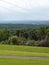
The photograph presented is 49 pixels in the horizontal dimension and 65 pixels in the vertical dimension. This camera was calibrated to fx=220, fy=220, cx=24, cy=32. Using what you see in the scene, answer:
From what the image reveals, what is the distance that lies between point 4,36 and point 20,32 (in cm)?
471

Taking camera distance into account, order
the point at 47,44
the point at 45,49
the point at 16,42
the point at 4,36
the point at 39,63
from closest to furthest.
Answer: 1. the point at 39,63
2. the point at 45,49
3. the point at 47,44
4. the point at 16,42
5. the point at 4,36

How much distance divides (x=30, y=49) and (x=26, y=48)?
0.53m

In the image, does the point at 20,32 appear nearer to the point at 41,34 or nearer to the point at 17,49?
the point at 41,34

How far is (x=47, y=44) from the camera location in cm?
2842

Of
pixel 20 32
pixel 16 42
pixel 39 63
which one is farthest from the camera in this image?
pixel 20 32

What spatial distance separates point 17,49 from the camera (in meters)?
21.2

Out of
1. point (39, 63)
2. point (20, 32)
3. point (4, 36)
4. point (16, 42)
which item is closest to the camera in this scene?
point (39, 63)

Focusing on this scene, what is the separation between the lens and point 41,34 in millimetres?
46594

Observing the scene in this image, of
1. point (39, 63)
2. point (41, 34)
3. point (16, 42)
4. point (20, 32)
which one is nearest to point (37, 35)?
point (41, 34)

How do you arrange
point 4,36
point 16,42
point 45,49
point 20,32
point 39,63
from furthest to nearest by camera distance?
point 20,32 < point 4,36 < point 16,42 < point 45,49 < point 39,63

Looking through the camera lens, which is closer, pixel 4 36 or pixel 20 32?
pixel 4 36

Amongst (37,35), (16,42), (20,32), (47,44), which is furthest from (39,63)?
(20,32)

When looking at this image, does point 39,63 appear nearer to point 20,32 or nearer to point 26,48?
point 26,48

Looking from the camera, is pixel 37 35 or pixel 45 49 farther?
pixel 37 35
